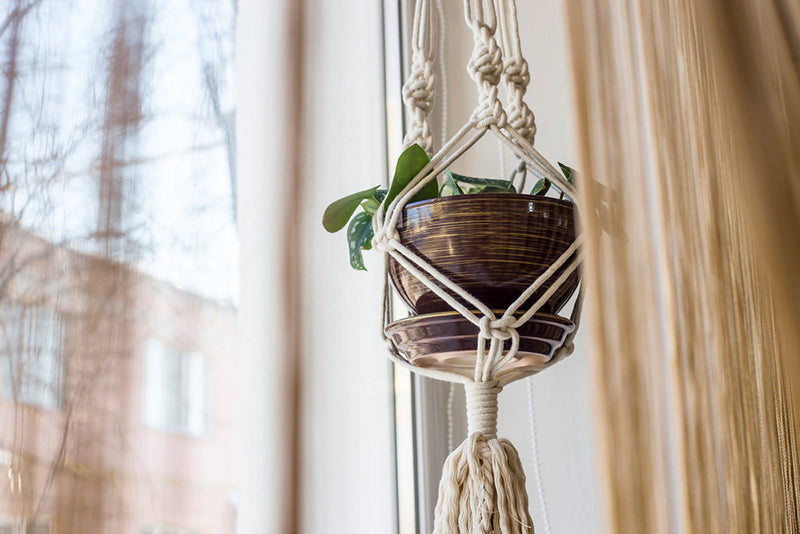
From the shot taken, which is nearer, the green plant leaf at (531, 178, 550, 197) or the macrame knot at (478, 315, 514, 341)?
the macrame knot at (478, 315, 514, 341)

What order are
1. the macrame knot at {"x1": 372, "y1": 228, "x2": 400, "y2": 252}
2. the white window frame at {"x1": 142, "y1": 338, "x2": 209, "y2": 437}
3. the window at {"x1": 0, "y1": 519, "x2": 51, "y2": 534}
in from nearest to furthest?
1. the window at {"x1": 0, "y1": 519, "x2": 51, "y2": 534}
2. the white window frame at {"x1": 142, "y1": 338, "x2": 209, "y2": 437}
3. the macrame knot at {"x1": 372, "y1": 228, "x2": 400, "y2": 252}

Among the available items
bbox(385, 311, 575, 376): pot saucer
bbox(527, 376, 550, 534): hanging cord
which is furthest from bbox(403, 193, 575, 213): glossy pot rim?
bbox(527, 376, 550, 534): hanging cord

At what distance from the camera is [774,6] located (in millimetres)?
448

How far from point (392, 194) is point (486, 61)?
16cm

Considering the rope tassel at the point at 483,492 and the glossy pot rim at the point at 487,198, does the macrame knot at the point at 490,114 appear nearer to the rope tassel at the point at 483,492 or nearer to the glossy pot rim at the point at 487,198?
the glossy pot rim at the point at 487,198

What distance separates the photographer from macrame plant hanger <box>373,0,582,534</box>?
0.62 meters

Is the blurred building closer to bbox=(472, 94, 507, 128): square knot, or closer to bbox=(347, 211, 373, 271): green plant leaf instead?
bbox=(347, 211, 373, 271): green plant leaf

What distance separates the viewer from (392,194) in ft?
2.26

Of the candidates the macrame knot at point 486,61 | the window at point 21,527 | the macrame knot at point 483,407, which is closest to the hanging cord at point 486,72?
the macrame knot at point 486,61

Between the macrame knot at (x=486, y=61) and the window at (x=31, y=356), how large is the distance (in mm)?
440

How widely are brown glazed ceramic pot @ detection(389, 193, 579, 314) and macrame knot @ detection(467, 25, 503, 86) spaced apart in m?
0.14

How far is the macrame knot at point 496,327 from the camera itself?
61 centimetres

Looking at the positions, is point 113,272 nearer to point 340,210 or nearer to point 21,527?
point 21,527

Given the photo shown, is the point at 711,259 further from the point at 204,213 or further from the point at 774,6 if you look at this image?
the point at 204,213
